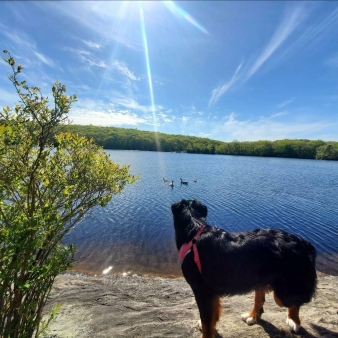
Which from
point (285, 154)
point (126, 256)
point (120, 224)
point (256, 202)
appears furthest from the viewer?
point (285, 154)

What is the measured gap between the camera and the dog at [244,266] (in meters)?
3.55

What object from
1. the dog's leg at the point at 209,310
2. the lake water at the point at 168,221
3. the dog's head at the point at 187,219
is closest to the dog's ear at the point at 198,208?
the dog's head at the point at 187,219

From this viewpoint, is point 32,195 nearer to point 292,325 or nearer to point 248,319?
point 248,319

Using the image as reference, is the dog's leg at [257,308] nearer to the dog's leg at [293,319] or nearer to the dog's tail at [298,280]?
the dog's leg at [293,319]

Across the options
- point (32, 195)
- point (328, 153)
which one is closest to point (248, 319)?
point (32, 195)

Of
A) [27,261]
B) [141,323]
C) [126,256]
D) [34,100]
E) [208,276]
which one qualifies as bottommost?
[126,256]

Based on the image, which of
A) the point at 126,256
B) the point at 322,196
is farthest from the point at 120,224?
the point at 322,196

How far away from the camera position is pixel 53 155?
3340mm

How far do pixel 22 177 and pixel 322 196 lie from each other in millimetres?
30277

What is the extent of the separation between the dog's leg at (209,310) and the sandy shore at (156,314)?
0.46 meters

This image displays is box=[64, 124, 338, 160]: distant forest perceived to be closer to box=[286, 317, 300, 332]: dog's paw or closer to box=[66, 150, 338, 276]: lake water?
box=[66, 150, 338, 276]: lake water

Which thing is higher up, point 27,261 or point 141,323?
point 27,261

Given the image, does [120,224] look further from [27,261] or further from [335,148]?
[335,148]

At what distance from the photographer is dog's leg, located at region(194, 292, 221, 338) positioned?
376 cm
